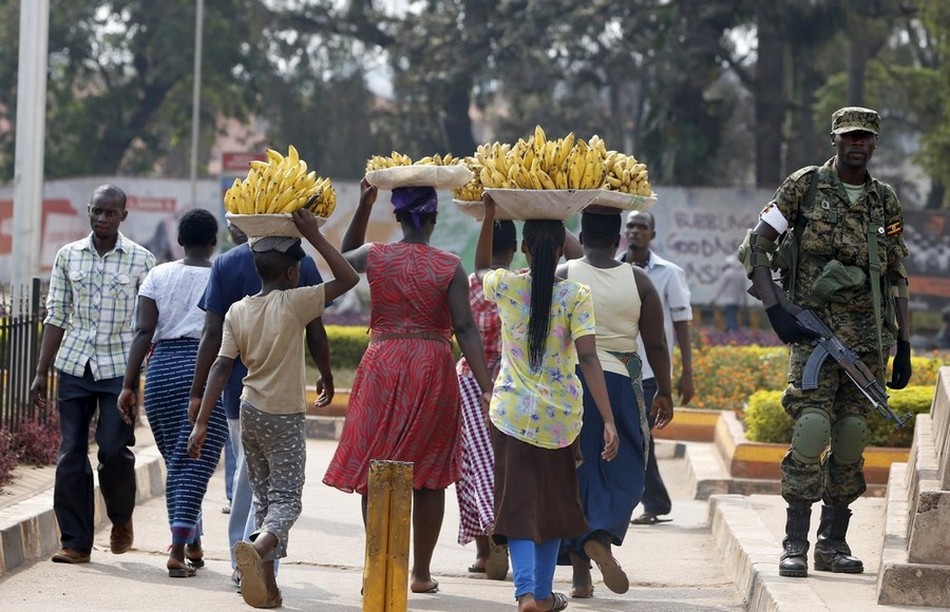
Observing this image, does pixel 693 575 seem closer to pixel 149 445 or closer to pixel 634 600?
pixel 634 600

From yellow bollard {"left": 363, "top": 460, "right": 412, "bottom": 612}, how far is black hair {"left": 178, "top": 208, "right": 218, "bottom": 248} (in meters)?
2.63

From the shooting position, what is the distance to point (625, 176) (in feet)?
24.8

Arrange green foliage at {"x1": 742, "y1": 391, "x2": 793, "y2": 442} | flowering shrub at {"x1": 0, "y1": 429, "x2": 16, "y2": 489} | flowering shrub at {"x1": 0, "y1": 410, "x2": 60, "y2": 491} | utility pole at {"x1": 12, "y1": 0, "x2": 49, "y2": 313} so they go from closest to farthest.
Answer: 1. flowering shrub at {"x1": 0, "y1": 429, "x2": 16, "y2": 489}
2. flowering shrub at {"x1": 0, "y1": 410, "x2": 60, "y2": 491}
3. green foliage at {"x1": 742, "y1": 391, "x2": 793, "y2": 442}
4. utility pole at {"x1": 12, "y1": 0, "x2": 49, "y2": 313}

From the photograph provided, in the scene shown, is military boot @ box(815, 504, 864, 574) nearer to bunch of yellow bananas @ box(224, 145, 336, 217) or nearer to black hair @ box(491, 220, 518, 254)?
black hair @ box(491, 220, 518, 254)

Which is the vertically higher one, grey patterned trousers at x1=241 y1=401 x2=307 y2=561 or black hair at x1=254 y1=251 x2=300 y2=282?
black hair at x1=254 y1=251 x2=300 y2=282

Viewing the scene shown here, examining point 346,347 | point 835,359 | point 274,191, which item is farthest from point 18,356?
Answer: point 346,347

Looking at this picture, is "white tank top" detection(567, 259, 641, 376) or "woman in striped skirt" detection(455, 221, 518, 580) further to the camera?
"woman in striped skirt" detection(455, 221, 518, 580)

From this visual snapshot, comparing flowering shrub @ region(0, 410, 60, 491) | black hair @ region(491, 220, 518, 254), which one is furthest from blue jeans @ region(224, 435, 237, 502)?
black hair @ region(491, 220, 518, 254)

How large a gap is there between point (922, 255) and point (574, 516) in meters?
23.0

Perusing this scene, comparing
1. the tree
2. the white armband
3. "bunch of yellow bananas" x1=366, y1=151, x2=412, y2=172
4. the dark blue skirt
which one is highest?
the tree

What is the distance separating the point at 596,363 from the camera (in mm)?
6613

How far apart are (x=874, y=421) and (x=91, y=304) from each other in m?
6.14

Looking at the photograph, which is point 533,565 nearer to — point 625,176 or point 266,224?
point 266,224

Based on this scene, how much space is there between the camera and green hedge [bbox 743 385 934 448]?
473 inches
